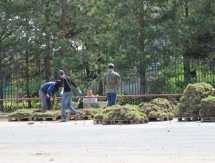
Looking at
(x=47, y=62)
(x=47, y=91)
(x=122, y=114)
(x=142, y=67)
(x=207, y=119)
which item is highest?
(x=47, y=62)

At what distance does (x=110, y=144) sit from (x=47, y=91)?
11.3 meters

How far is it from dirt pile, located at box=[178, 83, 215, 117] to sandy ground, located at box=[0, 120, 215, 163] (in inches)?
56.9

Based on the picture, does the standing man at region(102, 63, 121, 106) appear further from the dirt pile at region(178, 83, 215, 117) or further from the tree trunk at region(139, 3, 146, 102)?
the tree trunk at region(139, 3, 146, 102)

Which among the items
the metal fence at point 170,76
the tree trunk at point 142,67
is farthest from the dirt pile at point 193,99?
the metal fence at point 170,76

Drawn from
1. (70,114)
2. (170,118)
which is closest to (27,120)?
(70,114)

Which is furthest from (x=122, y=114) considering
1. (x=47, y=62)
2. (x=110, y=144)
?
(x=47, y=62)

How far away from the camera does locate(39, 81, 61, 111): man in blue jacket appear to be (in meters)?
25.0

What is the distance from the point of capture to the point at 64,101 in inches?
912

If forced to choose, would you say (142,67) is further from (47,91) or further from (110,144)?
(110,144)

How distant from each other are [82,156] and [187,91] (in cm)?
1018

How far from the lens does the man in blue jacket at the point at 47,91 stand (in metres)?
25.0

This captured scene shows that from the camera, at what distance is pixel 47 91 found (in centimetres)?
2547

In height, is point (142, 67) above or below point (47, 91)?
above

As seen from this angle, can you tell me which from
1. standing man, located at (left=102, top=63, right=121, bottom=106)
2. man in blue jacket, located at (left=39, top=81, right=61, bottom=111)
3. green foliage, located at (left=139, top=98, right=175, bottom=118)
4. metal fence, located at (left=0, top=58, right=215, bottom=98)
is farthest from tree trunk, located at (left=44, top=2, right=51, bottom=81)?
green foliage, located at (left=139, top=98, right=175, bottom=118)
